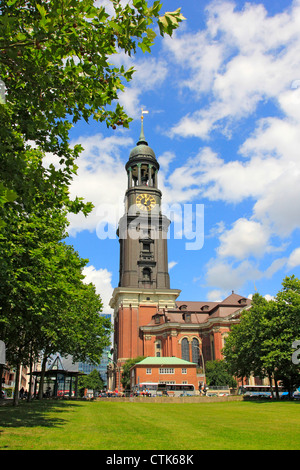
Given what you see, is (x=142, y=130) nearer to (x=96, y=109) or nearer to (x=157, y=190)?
(x=157, y=190)

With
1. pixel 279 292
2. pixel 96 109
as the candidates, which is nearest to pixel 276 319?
pixel 279 292

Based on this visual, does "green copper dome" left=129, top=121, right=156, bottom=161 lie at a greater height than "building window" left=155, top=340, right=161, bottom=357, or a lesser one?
greater

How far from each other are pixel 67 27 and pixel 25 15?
95.2 inches

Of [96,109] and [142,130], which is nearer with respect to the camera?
[96,109]

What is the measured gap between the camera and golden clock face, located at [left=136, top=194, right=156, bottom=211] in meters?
93.5

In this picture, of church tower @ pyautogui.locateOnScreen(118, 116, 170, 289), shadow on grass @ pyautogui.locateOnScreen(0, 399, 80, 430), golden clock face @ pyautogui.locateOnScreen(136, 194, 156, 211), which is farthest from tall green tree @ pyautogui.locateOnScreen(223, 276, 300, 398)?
golden clock face @ pyautogui.locateOnScreen(136, 194, 156, 211)

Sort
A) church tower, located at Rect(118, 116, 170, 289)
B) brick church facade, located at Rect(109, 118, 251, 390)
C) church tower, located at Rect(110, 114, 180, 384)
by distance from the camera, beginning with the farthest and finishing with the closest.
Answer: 1. church tower, located at Rect(118, 116, 170, 289)
2. church tower, located at Rect(110, 114, 180, 384)
3. brick church facade, located at Rect(109, 118, 251, 390)

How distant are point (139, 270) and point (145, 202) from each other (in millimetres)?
17561

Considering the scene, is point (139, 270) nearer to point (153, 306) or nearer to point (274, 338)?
point (153, 306)

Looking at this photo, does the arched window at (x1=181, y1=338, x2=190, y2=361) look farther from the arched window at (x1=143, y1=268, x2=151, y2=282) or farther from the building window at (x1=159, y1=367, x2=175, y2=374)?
the building window at (x1=159, y1=367, x2=175, y2=374)

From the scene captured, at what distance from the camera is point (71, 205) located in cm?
1221

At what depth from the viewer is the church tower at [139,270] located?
274 feet

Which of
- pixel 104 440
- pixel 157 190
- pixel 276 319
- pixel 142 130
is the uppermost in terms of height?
pixel 142 130

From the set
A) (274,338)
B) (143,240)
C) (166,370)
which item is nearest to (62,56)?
(274,338)
